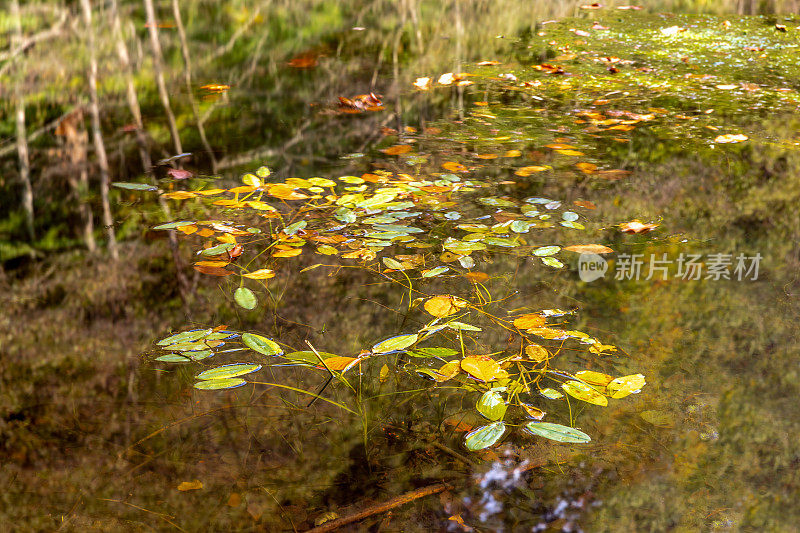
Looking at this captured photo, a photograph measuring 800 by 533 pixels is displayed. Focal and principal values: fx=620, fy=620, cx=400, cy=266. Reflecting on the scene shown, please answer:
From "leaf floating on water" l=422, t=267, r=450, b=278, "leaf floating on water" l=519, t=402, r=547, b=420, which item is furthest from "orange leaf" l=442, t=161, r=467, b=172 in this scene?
"leaf floating on water" l=519, t=402, r=547, b=420

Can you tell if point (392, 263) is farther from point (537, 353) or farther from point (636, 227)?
point (636, 227)

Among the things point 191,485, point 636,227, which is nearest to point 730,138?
point 636,227

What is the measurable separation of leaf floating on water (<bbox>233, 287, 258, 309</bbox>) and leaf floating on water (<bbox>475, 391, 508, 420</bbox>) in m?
0.60

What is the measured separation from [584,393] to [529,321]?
9.7 inches

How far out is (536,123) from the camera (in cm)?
286

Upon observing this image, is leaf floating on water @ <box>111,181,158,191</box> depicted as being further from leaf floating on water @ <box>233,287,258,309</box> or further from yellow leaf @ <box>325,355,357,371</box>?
yellow leaf @ <box>325,355,357,371</box>

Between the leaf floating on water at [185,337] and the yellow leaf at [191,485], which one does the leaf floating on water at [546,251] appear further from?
the yellow leaf at [191,485]

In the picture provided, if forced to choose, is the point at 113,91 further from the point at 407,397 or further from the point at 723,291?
the point at 723,291

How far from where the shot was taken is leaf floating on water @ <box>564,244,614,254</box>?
173cm

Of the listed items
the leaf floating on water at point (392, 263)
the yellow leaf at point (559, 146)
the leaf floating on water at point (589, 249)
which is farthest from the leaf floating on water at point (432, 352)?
the yellow leaf at point (559, 146)

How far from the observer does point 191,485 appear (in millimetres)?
1002

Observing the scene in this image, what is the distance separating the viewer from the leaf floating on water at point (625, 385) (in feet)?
4.01

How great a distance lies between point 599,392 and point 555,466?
0.75 ft

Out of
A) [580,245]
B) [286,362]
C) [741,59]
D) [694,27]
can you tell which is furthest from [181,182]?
[694,27]
